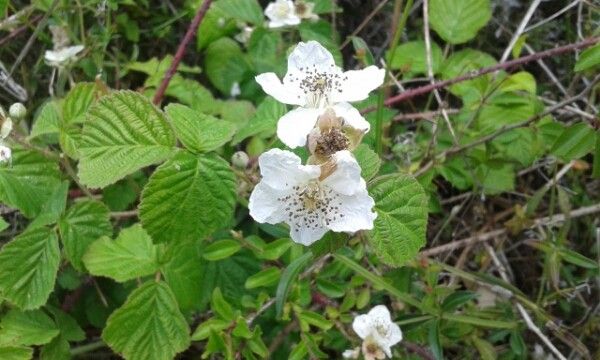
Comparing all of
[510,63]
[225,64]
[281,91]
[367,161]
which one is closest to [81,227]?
[281,91]

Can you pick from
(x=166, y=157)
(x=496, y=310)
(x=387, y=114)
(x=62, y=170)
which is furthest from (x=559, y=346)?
(x=62, y=170)

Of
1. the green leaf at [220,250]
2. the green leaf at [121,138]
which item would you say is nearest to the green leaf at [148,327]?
the green leaf at [220,250]

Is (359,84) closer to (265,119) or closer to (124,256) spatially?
(265,119)

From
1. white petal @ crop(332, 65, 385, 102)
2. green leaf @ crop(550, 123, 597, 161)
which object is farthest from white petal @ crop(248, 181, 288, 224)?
green leaf @ crop(550, 123, 597, 161)

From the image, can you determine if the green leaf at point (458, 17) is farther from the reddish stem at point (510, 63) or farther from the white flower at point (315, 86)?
the white flower at point (315, 86)

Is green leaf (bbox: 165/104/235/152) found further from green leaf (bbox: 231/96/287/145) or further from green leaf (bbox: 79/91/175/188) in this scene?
green leaf (bbox: 231/96/287/145)

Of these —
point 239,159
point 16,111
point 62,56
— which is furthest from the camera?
point 62,56

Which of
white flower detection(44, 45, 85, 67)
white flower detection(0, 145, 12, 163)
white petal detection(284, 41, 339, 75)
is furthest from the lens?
white flower detection(44, 45, 85, 67)
